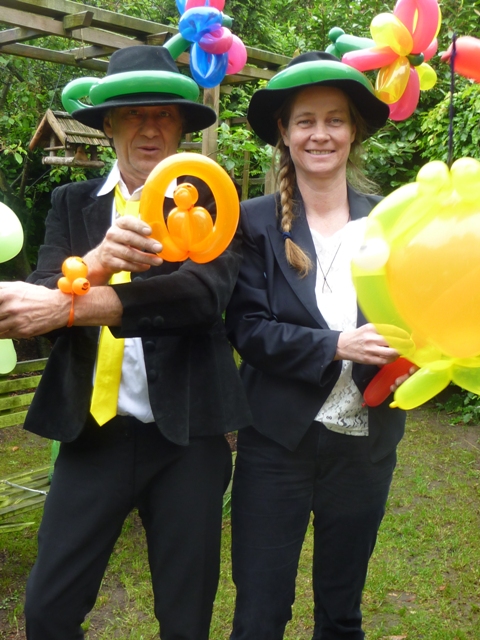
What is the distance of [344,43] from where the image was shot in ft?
7.15

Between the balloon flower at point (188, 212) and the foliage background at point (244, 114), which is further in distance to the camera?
the foliage background at point (244, 114)

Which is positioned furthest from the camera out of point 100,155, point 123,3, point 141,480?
point 123,3

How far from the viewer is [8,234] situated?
1660 mm

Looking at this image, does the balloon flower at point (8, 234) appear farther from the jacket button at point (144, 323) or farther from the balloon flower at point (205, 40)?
the balloon flower at point (205, 40)

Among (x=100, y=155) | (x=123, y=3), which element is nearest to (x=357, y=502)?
(x=100, y=155)

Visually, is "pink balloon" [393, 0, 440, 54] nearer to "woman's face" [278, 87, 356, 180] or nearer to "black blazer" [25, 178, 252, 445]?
"woman's face" [278, 87, 356, 180]

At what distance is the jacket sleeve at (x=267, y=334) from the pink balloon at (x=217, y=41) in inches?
20.5

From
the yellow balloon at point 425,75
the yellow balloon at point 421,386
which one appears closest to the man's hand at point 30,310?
the yellow balloon at point 421,386

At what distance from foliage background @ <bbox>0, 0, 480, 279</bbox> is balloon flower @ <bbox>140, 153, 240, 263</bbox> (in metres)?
2.93

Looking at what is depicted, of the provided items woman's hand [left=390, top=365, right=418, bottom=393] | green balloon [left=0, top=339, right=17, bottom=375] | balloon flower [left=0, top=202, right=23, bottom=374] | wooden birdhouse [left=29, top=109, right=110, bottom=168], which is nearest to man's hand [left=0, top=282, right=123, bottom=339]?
balloon flower [left=0, top=202, right=23, bottom=374]

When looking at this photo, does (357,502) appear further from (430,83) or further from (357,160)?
(430,83)

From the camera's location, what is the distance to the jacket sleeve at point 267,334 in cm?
188

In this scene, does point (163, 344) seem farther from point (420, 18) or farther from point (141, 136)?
point (420, 18)

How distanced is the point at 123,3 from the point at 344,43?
20.2ft
